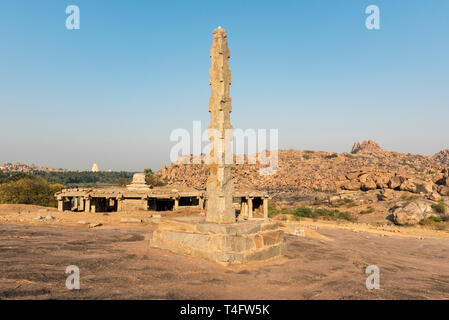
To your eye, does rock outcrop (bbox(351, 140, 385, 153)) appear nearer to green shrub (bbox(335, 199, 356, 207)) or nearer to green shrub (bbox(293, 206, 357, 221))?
green shrub (bbox(335, 199, 356, 207))

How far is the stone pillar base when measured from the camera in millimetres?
5957

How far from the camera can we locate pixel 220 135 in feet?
23.7

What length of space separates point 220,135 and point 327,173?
51.1 meters

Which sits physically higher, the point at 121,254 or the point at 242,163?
the point at 242,163

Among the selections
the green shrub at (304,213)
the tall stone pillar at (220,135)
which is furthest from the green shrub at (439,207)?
the tall stone pillar at (220,135)

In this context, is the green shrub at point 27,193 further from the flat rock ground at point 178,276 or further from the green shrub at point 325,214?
the flat rock ground at point 178,276

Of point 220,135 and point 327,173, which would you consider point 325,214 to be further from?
point 327,173

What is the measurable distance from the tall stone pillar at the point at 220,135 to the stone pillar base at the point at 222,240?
682 mm

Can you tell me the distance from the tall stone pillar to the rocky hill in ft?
112

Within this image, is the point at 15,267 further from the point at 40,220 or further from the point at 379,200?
the point at 379,200

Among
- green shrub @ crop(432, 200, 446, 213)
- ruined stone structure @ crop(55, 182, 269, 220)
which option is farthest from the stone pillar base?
green shrub @ crop(432, 200, 446, 213)

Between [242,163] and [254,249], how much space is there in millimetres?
59365

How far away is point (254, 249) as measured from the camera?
6234mm
